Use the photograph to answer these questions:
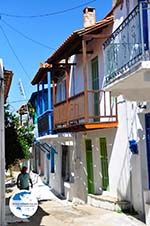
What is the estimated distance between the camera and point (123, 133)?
563 inches

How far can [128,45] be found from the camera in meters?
9.45

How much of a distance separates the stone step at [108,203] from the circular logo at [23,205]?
4039mm

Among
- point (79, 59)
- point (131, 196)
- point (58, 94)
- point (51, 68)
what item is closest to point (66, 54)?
point (79, 59)

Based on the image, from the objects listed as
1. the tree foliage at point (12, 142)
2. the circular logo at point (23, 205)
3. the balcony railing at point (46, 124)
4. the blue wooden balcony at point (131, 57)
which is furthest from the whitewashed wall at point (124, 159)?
the balcony railing at point (46, 124)

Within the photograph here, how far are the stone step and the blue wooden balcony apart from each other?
13.3 ft

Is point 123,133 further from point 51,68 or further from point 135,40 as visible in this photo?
point 51,68

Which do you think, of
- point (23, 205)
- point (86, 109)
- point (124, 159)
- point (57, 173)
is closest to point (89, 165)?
point (124, 159)

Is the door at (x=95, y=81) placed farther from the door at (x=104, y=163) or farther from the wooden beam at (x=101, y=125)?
the wooden beam at (x=101, y=125)

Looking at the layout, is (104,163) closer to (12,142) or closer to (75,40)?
(12,142)

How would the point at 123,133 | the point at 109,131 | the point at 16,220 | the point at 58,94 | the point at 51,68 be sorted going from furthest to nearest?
the point at 58,94
the point at 51,68
the point at 109,131
the point at 123,133
the point at 16,220

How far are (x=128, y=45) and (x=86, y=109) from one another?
5.14 metres

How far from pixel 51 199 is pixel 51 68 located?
6187 mm

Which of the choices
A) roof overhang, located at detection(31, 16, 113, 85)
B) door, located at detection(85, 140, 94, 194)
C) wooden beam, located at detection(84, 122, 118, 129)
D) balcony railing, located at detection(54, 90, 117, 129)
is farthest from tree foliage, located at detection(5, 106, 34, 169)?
wooden beam, located at detection(84, 122, 118, 129)

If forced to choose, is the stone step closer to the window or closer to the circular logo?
the circular logo
